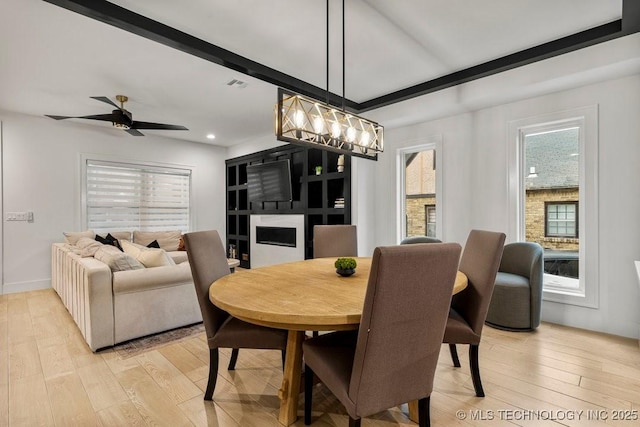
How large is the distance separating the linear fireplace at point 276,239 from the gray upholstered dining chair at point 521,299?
3006mm

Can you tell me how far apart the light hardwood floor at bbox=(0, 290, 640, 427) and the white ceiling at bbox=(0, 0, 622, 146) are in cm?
258

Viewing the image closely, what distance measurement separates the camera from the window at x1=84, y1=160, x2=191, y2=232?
5.27 metres

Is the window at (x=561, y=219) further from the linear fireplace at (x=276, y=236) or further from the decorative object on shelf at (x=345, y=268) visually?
the linear fireplace at (x=276, y=236)

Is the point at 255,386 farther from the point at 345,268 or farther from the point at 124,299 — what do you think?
the point at 124,299

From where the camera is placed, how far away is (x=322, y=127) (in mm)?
2098

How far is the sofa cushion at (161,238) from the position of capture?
17.5 ft

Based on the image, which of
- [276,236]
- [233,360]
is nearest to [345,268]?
[233,360]

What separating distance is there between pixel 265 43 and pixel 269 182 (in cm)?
324

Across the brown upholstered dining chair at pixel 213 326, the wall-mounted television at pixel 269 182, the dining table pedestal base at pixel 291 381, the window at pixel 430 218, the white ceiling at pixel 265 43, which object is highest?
the white ceiling at pixel 265 43

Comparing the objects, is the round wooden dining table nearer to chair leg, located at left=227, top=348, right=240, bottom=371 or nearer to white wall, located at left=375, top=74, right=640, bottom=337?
chair leg, located at left=227, top=348, right=240, bottom=371

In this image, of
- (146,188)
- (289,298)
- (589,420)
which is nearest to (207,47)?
(289,298)

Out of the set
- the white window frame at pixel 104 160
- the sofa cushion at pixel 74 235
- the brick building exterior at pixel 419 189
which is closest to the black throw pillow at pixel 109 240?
the sofa cushion at pixel 74 235

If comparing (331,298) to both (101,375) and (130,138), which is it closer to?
(101,375)

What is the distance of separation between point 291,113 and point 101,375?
2.25 m
